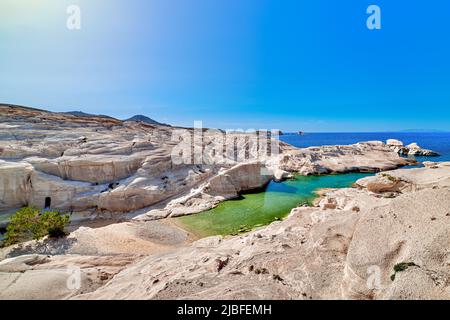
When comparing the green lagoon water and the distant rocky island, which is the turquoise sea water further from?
the distant rocky island

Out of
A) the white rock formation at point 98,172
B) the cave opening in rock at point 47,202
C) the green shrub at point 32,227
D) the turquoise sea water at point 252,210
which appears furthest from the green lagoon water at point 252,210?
the cave opening in rock at point 47,202

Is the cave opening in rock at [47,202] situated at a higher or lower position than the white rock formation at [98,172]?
lower

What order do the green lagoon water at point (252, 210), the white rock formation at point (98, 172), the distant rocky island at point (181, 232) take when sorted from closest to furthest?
the distant rocky island at point (181, 232) < the green lagoon water at point (252, 210) < the white rock formation at point (98, 172)

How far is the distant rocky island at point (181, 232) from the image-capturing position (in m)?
7.51

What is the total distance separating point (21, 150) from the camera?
84.4 ft

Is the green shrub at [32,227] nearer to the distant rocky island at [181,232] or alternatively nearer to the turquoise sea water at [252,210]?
the distant rocky island at [181,232]

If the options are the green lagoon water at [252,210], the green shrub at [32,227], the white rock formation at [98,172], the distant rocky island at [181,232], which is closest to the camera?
the distant rocky island at [181,232]

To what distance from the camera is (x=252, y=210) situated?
76.6 feet

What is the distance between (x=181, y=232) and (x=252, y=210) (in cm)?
803

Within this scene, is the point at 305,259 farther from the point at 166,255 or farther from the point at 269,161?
the point at 269,161

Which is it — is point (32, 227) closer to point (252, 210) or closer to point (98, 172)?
point (98, 172)

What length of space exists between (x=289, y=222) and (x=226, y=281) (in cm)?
856

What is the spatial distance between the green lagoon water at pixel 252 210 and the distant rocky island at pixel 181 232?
4.51 feet

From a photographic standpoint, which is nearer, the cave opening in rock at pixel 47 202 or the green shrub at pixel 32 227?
the green shrub at pixel 32 227
